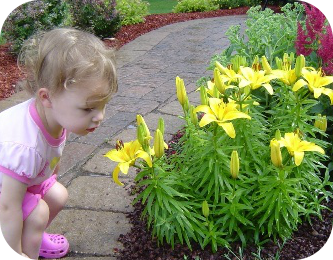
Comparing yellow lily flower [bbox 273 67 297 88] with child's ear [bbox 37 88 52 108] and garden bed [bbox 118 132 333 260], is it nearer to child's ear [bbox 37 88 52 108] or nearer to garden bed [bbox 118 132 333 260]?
garden bed [bbox 118 132 333 260]

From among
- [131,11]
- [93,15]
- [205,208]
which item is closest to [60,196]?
[205,208]

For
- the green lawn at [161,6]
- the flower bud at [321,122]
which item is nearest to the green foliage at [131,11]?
the green lawn at [161,6]

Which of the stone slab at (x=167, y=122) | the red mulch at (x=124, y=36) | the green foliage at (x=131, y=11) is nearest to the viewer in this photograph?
the stone slab at (x=167, y=122)

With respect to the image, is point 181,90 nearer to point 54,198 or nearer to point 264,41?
point 54,198

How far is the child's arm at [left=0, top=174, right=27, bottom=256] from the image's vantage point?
2.08 meters

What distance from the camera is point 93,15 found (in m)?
7.64

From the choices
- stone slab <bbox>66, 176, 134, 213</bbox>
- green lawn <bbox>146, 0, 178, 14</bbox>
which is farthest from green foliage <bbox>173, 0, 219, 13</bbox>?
stone slab <bbox>66, 176, 134, 213</bbox>

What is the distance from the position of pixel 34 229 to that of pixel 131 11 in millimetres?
7518

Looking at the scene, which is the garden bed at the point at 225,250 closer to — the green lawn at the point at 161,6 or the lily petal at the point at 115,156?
the lily petal at the point at 115,156

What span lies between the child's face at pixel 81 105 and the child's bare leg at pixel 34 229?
45 cm

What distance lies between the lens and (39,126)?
217cm

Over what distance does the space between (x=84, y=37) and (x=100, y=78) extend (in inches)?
8.6

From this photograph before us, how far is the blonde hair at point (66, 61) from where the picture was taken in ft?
6.66

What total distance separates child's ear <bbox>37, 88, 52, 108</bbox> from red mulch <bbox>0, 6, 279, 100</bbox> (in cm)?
322
